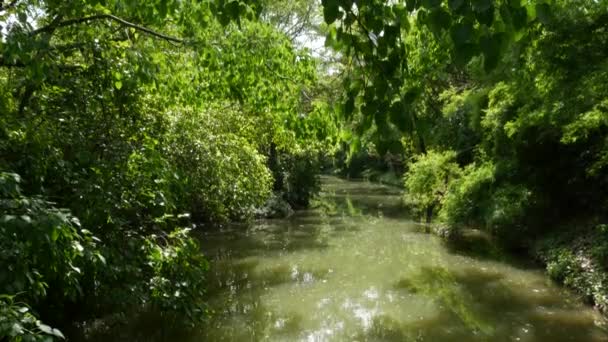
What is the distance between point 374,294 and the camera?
34.1ft

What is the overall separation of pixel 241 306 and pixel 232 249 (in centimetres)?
477

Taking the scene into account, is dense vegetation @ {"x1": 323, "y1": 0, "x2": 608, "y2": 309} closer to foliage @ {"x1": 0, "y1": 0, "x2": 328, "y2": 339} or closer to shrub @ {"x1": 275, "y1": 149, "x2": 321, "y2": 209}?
foliage @ {"x1": 0, "y1": 0, "x2": 328, "y2": 339}

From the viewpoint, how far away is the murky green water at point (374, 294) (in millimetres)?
8258

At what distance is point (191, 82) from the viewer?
17.2 ft

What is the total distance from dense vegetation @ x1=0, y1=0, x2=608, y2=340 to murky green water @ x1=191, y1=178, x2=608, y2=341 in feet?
3.83

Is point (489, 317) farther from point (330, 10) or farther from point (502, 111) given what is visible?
point (330, 10)

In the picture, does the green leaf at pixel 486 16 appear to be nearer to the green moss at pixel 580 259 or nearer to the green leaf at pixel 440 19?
the green leaf at pixel 440 19

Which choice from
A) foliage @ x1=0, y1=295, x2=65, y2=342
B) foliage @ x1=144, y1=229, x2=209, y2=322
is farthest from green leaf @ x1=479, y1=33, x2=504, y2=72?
foliage @ x1=144, y1=229, x2=209, y2=322

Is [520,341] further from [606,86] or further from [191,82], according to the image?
[191,82]

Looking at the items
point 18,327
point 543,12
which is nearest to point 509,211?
Answer: point 18,327

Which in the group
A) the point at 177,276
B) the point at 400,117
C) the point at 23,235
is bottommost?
the point at 177,276

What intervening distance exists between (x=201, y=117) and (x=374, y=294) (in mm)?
6037

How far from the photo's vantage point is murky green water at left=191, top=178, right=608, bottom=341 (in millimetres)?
8258

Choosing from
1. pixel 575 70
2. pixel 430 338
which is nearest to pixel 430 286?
pixel 430 338
